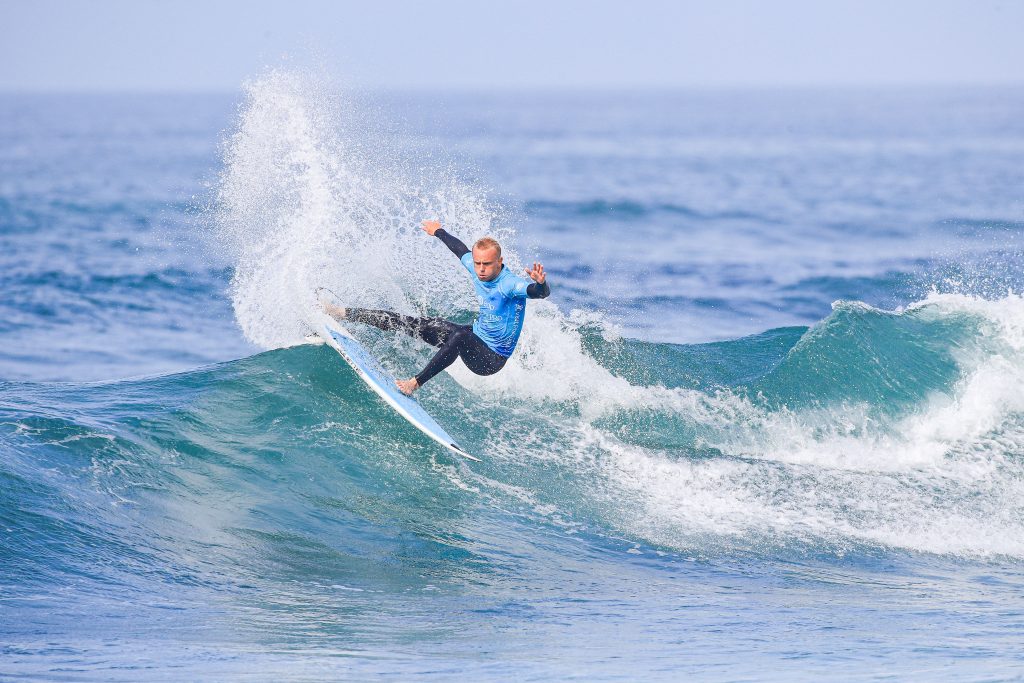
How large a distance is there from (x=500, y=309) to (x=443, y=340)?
66cm

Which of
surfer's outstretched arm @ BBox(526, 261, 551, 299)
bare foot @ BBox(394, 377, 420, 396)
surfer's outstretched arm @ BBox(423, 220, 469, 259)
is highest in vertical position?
surfer's outstretched arm @ BBox(423, 220, 469, 259)

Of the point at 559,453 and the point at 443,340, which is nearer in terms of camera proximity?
the point at 443,340

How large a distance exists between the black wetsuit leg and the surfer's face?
0.62 meters

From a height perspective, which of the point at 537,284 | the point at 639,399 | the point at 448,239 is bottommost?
the point at 639,399

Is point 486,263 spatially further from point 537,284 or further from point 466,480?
point 466,480

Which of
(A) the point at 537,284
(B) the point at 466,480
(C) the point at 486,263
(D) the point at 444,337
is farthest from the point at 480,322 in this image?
(B) the point at 466,480

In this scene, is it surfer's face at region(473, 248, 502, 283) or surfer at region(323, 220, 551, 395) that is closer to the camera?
surfer's face at region(473, 248, 502, 283)

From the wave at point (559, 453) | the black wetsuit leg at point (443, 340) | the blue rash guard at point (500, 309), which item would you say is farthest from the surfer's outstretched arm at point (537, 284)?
the wave at point (559, 453)

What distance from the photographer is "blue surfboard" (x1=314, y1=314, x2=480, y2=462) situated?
9.30 meters

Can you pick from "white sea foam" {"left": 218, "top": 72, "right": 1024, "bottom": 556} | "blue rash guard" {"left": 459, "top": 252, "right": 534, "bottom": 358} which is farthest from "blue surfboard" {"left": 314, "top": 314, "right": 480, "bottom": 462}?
"blue rash guard" {"left": 459, "top": 252, "right": 534, "bottom": 358}

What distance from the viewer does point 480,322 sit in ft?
30.4

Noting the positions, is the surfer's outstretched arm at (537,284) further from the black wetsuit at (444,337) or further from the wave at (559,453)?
the wave at (559,453)

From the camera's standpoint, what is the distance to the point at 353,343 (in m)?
10.4

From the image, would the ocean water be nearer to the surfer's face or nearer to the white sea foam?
the white sea foam
